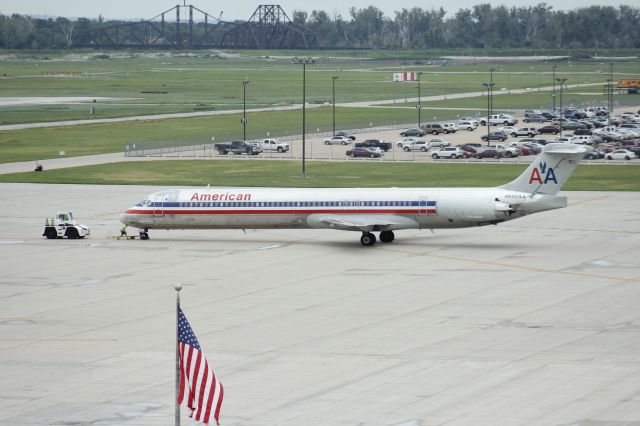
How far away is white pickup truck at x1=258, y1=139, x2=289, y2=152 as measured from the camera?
132250mm

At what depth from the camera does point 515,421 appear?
3425 cm

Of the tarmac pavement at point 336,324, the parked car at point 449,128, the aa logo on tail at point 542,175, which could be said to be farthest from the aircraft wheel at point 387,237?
the parked car at point 449,128

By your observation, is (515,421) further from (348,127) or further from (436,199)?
(348,127)

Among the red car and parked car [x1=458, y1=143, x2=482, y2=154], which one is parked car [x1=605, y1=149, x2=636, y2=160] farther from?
the red car

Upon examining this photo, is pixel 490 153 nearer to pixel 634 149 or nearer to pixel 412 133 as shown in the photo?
pixel 634 149

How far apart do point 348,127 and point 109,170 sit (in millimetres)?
54541

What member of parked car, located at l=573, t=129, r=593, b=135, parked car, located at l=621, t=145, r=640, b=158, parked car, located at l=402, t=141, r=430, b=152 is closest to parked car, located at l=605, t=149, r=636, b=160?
parked car, located at l=621, t=145, r=640, b=158

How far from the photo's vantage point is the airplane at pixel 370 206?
6562cm

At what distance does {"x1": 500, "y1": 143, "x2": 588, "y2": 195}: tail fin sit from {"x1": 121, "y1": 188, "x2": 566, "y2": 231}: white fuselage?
546 millimetres

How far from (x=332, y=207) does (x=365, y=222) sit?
215 centimetres

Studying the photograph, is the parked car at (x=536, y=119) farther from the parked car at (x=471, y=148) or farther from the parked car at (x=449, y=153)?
the parked car at (x=449, y=153)

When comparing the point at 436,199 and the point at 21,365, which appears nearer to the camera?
the point at 21,365

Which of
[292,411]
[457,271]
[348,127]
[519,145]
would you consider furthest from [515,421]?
[348,127]

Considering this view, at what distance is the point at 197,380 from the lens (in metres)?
29.3
